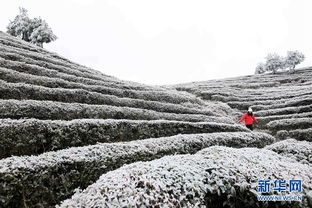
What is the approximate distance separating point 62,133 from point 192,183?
1049 centimetres

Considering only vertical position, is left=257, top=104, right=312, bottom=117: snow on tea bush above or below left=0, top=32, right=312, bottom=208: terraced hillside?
above

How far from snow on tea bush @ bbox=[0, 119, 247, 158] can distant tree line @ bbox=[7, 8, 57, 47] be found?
59.9m

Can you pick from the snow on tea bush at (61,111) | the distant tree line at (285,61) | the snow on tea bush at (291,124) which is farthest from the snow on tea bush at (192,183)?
the distant tree line at (285,61)

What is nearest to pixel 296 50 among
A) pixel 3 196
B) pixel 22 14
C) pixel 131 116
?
pixel 131 116

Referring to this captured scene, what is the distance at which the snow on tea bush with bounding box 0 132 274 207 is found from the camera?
852 cm

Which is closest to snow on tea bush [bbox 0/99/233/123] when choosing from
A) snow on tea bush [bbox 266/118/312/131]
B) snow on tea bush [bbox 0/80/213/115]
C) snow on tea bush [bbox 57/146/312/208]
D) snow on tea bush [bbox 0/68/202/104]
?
snow on tea bush [bbox 0/80/213/115]

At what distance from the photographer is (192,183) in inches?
281

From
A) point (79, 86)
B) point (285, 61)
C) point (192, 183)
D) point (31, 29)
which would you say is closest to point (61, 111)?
point (79, 86)

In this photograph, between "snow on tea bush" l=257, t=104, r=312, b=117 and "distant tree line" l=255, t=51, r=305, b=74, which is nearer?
"snow on tea bush" l=257, t=104, r=312, b=117

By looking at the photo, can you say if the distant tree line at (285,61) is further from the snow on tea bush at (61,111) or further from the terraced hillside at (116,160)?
the snow on tea bush at (61,111)

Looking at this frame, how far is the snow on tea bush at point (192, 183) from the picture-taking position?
6284 mm

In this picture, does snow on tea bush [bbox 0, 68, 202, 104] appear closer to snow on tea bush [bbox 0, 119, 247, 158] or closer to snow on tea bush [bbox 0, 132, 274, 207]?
snow on tea bush [bbox 0, 119, 247, 158]

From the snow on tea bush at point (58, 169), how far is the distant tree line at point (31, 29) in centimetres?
6450

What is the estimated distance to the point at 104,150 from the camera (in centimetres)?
Answer: 1177
